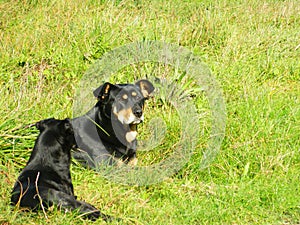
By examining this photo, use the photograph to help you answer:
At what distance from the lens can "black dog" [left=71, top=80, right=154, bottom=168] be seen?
6.18m

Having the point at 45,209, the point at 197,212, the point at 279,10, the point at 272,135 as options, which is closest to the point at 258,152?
the point at 272,135

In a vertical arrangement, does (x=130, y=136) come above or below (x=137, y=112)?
below

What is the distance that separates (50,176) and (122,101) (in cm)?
160

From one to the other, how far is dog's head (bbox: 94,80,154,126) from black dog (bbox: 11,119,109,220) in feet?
3.49

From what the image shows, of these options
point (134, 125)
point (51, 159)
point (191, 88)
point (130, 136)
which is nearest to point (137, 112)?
point (134, 125)

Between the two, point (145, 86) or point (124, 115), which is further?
point (145, 86)

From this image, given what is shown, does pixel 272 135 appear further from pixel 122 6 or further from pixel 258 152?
pixel 122 6

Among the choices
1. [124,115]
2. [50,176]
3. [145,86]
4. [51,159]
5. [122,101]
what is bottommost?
[50,176]

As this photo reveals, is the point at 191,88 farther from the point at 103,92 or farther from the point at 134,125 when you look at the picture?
the point at 103,92

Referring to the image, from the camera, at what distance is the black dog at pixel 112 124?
6.18 meters

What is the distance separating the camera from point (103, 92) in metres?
6.26

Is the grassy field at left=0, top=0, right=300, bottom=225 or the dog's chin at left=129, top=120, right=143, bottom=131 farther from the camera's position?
the dog's chin at left=129, top=120, right=143, bottom=131

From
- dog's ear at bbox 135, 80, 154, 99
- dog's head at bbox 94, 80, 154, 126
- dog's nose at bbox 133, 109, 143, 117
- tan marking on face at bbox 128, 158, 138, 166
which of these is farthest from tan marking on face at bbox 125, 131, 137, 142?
dog's ear at bbox 135, 80, 154, 99

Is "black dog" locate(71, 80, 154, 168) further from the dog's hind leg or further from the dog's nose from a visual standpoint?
the dog's hind leg
